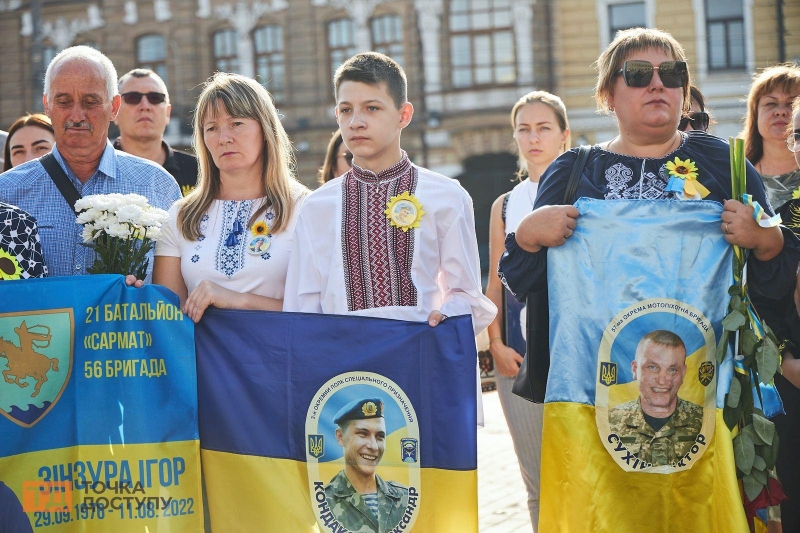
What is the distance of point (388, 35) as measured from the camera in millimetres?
33781

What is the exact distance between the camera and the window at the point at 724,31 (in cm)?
3098

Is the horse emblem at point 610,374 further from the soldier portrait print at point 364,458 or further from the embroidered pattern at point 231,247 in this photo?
the embroidered pattern at point 231,247

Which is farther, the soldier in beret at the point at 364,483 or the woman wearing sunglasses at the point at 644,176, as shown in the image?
the soldier in beret at the point at 364,483

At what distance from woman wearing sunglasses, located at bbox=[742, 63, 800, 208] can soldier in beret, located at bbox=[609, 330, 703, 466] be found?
206cm

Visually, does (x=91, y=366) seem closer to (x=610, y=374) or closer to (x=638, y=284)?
(x=610, y=374)

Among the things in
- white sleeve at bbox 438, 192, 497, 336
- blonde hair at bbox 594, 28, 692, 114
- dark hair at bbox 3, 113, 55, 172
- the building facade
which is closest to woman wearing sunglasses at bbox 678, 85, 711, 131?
blonde hair at bbox 594, 28, 692, 114

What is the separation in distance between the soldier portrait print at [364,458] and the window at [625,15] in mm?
28819

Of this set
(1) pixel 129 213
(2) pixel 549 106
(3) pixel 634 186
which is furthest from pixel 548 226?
(2) pixel 549 106

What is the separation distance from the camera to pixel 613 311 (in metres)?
3.91

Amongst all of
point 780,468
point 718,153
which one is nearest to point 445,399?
point 718,153

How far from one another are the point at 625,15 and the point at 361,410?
96.1 ft

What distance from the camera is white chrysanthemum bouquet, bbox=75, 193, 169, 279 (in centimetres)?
438


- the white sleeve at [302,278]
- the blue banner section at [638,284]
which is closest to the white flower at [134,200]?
the white sleeve at [302,278]

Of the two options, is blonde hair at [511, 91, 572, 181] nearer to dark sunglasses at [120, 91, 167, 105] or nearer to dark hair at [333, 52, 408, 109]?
dark hair at [333, 52, 408, 109]
